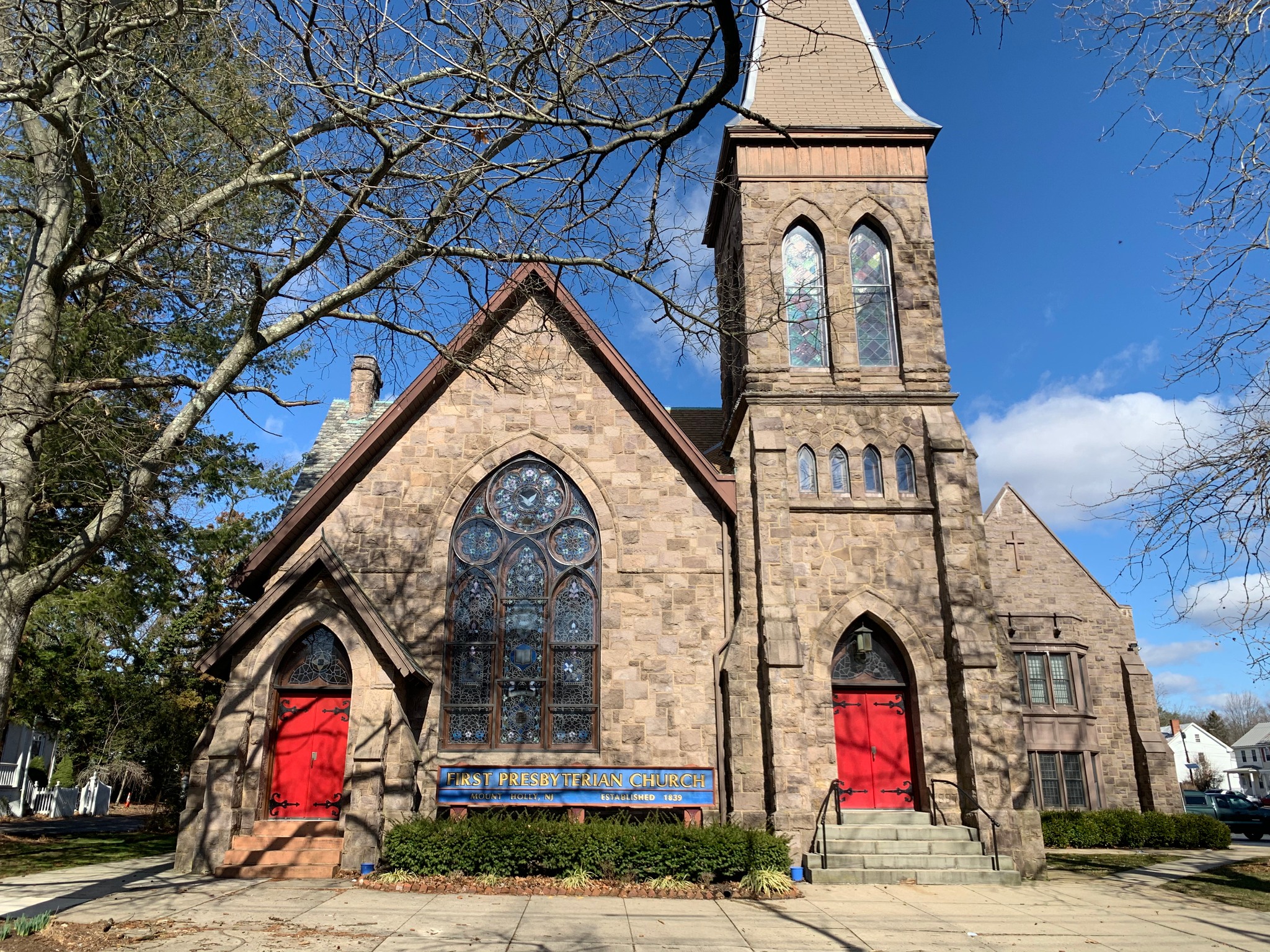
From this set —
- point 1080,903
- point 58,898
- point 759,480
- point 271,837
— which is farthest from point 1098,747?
point 58,898

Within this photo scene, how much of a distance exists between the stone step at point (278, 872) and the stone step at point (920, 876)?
6.73 m

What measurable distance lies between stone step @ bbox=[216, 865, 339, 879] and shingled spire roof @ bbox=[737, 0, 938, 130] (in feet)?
47.2

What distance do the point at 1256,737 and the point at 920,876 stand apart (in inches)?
3657

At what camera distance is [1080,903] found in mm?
10875

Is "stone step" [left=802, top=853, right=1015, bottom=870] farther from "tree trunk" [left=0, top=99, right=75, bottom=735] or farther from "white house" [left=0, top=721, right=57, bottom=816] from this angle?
"white house" [left=0, top=721, right=57, bottom=816]

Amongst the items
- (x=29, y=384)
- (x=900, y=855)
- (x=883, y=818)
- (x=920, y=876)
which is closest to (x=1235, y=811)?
(x=883, y=818)

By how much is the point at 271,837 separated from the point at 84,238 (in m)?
8.53

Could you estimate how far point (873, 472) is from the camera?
14844mm

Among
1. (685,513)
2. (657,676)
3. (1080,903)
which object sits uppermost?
(685,513)

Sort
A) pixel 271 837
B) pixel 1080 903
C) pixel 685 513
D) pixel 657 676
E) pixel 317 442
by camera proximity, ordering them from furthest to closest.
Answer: pixel 317 442
pixel 685 513
pixel 657 676
pixel 271 837
pixel 1080 903

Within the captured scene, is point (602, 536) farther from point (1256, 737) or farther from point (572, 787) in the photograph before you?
point (1256, 737)

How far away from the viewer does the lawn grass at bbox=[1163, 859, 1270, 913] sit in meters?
11.2

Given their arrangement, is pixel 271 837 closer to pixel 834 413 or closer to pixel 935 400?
pixel 834 413

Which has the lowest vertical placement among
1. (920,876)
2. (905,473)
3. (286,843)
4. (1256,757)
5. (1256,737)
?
(920,876)
